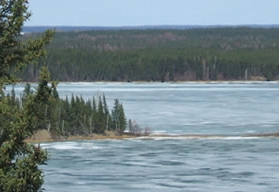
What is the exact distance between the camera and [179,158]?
4575 centimetres

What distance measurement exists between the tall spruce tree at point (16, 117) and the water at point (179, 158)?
2173 cm

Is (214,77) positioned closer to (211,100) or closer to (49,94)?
(211,100)

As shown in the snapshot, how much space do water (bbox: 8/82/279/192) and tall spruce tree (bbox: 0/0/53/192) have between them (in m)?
21.7

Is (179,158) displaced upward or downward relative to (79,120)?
downward

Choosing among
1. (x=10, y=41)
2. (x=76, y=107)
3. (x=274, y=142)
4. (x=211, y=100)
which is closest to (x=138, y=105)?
(x=211, y=100)

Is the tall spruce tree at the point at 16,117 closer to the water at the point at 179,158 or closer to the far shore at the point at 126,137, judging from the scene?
the water at the point at 179,158

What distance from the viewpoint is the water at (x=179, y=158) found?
35531 millimetres

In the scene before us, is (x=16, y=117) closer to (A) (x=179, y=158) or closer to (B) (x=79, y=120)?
(A) (x=179, y=158)

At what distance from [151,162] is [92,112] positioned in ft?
51.1

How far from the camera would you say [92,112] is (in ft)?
194

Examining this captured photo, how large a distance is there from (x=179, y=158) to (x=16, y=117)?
3472 centimetres

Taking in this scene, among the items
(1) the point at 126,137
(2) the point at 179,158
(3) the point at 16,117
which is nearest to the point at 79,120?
(1) the point at 126,137

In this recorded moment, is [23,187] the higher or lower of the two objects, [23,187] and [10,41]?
the lower

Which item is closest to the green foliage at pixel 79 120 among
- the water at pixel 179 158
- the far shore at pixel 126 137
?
the far shore at pixel 126 137
